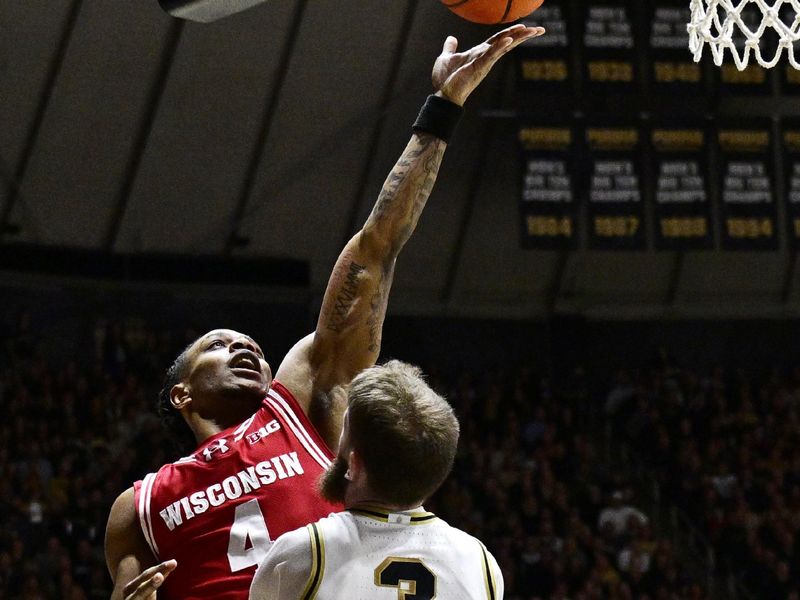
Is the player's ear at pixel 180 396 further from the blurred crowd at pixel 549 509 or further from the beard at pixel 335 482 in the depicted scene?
the blurred crowd at pixel 549 509

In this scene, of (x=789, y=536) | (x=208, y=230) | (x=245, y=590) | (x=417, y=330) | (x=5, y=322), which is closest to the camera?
(x=245, y=590)

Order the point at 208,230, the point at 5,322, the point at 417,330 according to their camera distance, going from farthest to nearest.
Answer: the point at 417,330, the point at 208,230, the point at 5,322

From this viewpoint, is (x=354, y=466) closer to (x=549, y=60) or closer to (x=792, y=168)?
(x=549, y=60)

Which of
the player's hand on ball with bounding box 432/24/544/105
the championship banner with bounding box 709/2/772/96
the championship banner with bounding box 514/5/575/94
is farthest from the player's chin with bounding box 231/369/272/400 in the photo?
the championship banner with bounding box 709/2/772/96

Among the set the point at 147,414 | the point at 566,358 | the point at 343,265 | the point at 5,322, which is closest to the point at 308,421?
the point at 343,265

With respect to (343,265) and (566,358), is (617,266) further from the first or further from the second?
(343,265)

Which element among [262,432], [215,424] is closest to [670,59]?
[215,424]

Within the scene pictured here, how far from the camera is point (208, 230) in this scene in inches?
652

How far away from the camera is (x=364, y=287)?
3.58 meters

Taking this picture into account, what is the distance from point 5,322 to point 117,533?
12.7 metres

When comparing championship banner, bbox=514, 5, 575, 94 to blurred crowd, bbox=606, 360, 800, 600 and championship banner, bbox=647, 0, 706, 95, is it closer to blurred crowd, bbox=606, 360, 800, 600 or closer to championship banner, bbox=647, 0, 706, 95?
championship banner, bbox=647, 0, 706, 95

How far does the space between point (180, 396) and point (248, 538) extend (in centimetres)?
75

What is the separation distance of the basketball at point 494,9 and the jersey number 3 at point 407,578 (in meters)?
2.56

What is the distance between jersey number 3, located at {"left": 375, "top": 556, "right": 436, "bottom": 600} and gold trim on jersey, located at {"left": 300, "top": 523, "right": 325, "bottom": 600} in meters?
0.11
